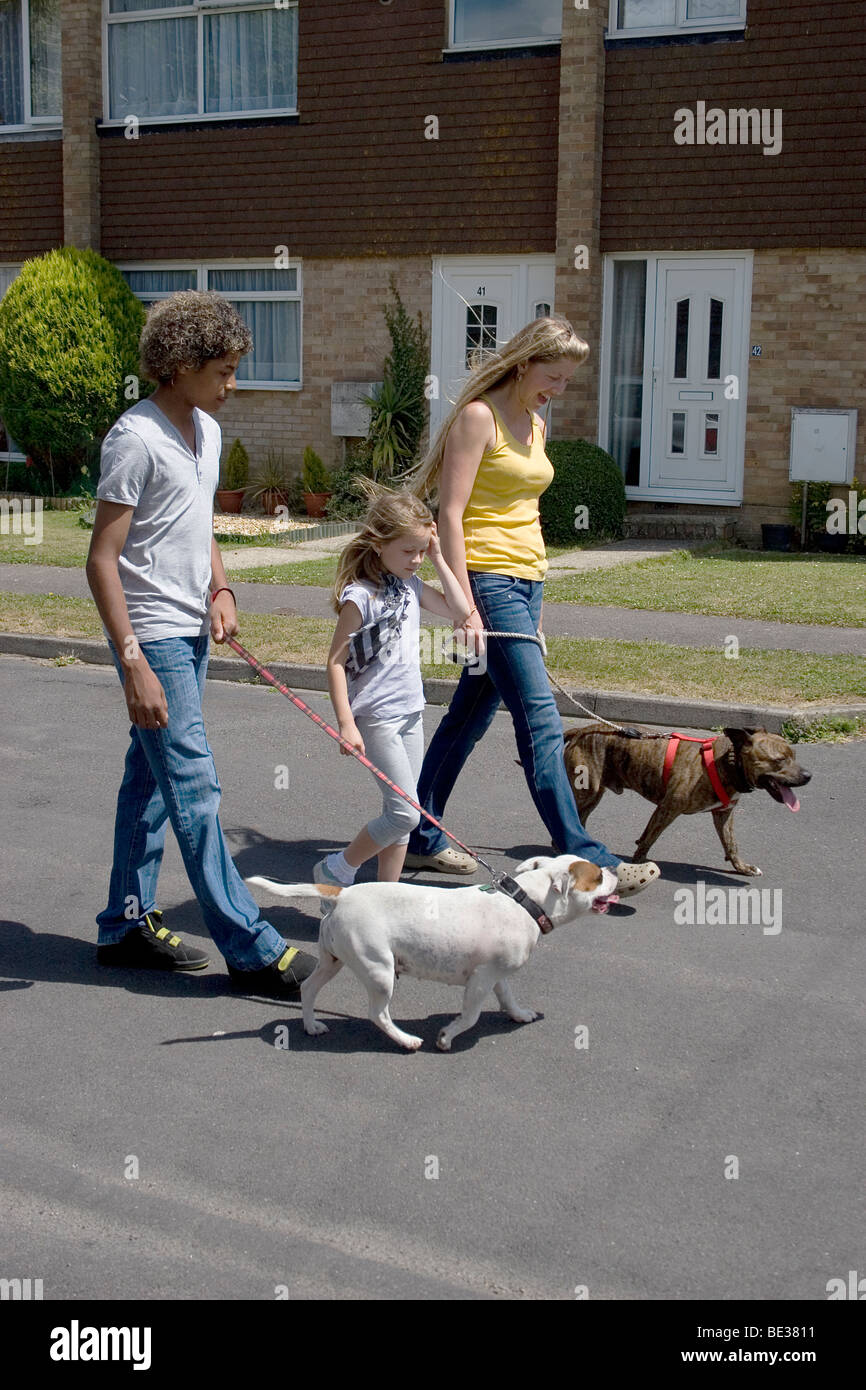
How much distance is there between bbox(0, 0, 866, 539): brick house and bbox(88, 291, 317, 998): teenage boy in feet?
39.8

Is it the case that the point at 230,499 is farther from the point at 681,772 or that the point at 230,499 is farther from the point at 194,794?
the point at 194,794

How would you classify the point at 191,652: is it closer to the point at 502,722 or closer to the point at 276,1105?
the point at 276,1105

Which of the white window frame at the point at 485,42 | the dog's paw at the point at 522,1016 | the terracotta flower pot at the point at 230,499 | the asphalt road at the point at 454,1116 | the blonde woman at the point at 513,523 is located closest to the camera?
the asphalt road at the point at 454,1116

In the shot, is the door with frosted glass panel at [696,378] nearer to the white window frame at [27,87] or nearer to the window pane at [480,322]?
the window pane at [480,322]

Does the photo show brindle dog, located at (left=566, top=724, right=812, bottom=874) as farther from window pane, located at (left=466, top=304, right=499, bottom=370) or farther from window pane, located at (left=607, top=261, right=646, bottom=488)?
window pane, located at (left=466, top=304, right=499, bottom=370)

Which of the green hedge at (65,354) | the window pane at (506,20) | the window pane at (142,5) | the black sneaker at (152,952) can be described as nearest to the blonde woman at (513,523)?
the black sneaker at (152,952)

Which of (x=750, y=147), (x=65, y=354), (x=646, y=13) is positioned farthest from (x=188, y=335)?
(x=65, y=354)

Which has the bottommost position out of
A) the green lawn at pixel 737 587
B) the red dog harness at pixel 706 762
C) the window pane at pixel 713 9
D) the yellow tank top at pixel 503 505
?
the red dog harness at pixel 706 762

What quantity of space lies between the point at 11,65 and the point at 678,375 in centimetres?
1087

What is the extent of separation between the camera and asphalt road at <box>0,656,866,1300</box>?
326cm

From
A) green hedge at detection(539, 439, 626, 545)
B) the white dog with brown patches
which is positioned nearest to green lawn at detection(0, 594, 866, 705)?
the white dog with brown patches

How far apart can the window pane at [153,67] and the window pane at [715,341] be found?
24.7 ft

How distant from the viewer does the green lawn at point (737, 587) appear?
1132 centimetres

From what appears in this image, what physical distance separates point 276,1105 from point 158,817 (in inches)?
49.5
